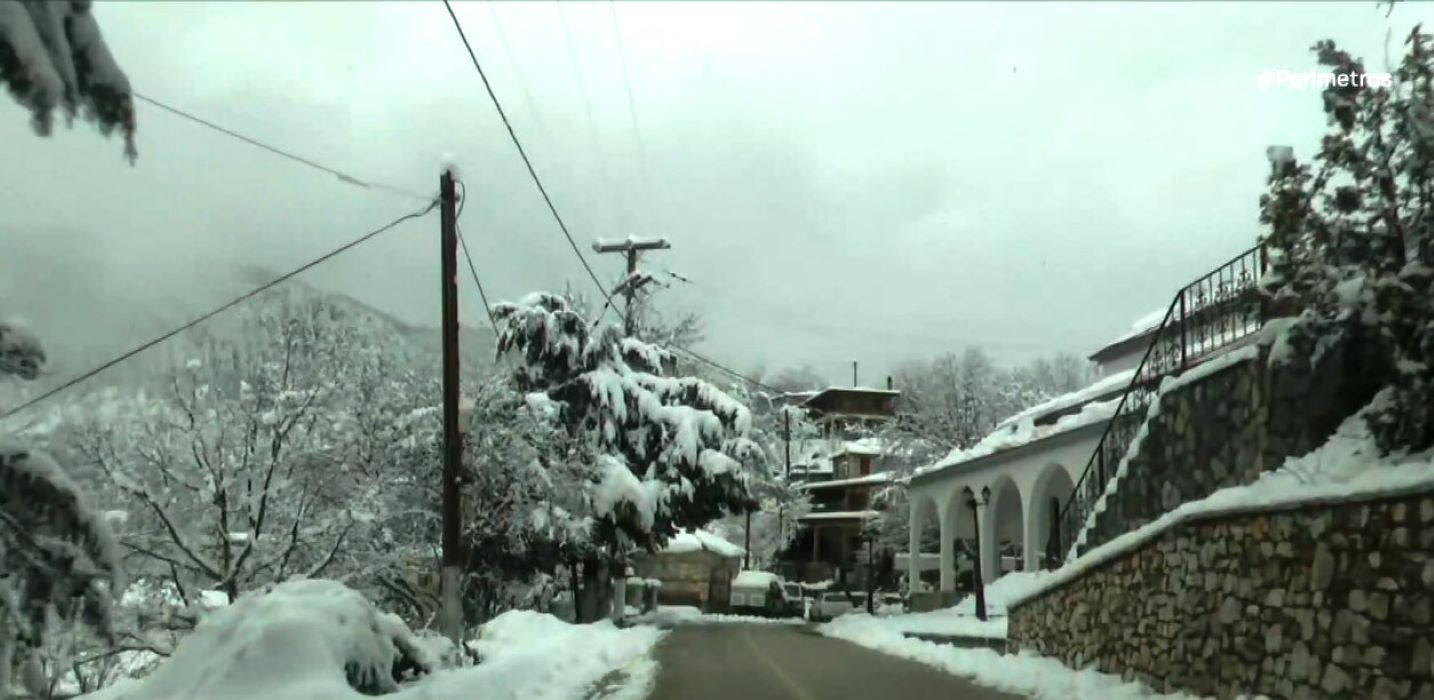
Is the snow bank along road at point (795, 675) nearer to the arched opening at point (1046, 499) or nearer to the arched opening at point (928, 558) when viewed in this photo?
the arched opening at point (1046, 499)

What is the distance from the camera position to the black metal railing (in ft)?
44.8

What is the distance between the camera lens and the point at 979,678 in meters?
15.2

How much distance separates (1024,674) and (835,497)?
65284 millimetres

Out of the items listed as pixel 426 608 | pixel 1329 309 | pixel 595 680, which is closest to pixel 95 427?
pixel 426 608

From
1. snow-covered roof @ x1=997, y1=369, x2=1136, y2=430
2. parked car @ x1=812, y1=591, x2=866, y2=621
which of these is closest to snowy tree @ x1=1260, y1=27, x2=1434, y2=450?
snow-covered roof @ x1=997, y1=369, x2=1136, y2=430

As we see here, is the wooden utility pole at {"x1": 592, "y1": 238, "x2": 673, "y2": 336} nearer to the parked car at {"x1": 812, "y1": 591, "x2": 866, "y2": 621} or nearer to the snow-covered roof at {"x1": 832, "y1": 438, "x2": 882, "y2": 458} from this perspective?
the parked car at {"x1": 812, "y1": 591, "x2": 866, "y2": 621}

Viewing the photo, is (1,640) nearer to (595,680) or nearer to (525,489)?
(595,680)

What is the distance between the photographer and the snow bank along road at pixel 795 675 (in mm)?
13852

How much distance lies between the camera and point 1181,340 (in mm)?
14914

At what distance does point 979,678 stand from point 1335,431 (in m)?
6.23

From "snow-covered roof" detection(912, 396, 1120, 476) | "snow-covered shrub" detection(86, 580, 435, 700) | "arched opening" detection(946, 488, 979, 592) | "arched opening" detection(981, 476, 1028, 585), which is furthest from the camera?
"arched opening" detection(946, 488, 979, 592)

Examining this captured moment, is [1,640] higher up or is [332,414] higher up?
[332,414]

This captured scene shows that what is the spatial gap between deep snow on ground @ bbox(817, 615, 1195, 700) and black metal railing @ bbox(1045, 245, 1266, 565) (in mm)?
1894

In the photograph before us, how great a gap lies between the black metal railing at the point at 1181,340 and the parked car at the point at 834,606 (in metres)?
30.2
